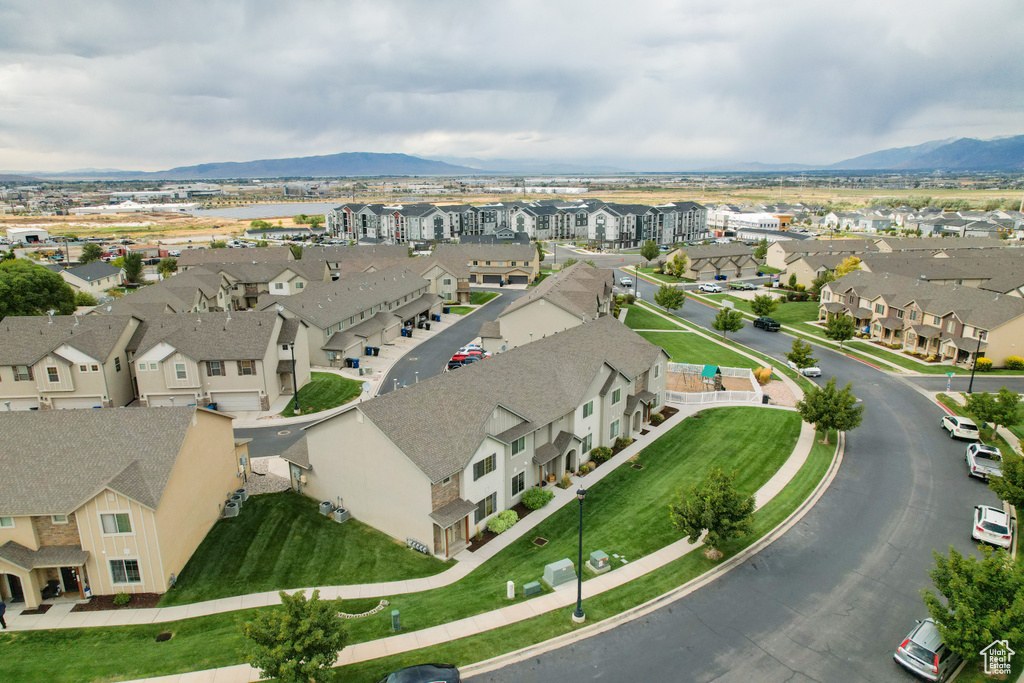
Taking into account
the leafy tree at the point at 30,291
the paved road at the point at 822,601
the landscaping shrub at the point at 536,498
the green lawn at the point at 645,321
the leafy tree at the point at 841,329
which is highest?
the leafy tree at the point at 30,291

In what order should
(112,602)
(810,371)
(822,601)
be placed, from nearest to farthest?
(822,601) < (112,602) < (810,371)

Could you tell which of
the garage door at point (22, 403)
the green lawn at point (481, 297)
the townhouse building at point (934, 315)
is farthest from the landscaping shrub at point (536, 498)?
the green lawn at point (481, 297)

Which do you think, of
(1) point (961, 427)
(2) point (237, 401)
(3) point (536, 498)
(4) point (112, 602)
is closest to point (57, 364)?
(2) point (237, 401)

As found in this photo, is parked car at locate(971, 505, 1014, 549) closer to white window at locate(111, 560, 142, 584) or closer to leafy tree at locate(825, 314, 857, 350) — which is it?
leafy tree at locate(825, 314, 857, 350)

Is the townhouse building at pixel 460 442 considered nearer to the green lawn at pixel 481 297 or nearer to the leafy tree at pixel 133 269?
the green lawn at pixel 481 297

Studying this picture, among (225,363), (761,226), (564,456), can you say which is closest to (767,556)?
(564,456)

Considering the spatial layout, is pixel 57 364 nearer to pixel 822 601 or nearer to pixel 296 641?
pixel 296 641

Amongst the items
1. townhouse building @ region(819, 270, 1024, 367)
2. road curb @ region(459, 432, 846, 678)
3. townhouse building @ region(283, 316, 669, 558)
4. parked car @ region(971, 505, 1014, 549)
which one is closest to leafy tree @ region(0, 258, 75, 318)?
townhouse building @ region(283, 316, 669, 558)
